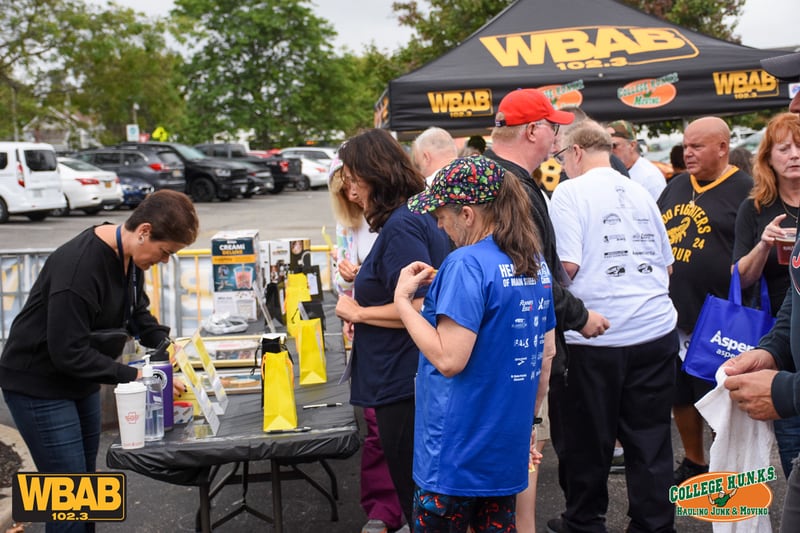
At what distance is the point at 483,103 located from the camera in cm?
620

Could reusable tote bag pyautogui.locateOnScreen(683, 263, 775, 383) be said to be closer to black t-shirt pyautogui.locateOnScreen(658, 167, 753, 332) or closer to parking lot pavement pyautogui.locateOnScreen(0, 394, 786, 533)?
black t-shirt pyautogui.locateOnScreen(658, 167, 753, 332)

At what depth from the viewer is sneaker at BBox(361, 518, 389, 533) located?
13.0 feet

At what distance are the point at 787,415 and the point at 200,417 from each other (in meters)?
2.19

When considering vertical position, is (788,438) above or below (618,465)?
above

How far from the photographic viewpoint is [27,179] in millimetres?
18016

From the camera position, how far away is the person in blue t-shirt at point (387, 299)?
2965mm

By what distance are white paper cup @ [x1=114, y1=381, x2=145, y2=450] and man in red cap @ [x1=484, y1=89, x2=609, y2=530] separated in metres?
1.53

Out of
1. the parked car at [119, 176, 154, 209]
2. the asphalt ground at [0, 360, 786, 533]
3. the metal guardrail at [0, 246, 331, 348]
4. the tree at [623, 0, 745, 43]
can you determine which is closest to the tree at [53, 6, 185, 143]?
the parked car at [119, 176, 154, 209]

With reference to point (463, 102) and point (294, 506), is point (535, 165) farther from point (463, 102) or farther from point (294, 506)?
point (463, 102)

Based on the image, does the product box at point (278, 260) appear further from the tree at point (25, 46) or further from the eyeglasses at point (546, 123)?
the tree at point (25, 46)

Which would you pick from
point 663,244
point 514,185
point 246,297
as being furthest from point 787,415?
point 246,297

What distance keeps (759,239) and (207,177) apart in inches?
874

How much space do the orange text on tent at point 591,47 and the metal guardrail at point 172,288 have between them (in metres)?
2.35

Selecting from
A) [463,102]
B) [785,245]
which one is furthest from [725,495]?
[463,102]
